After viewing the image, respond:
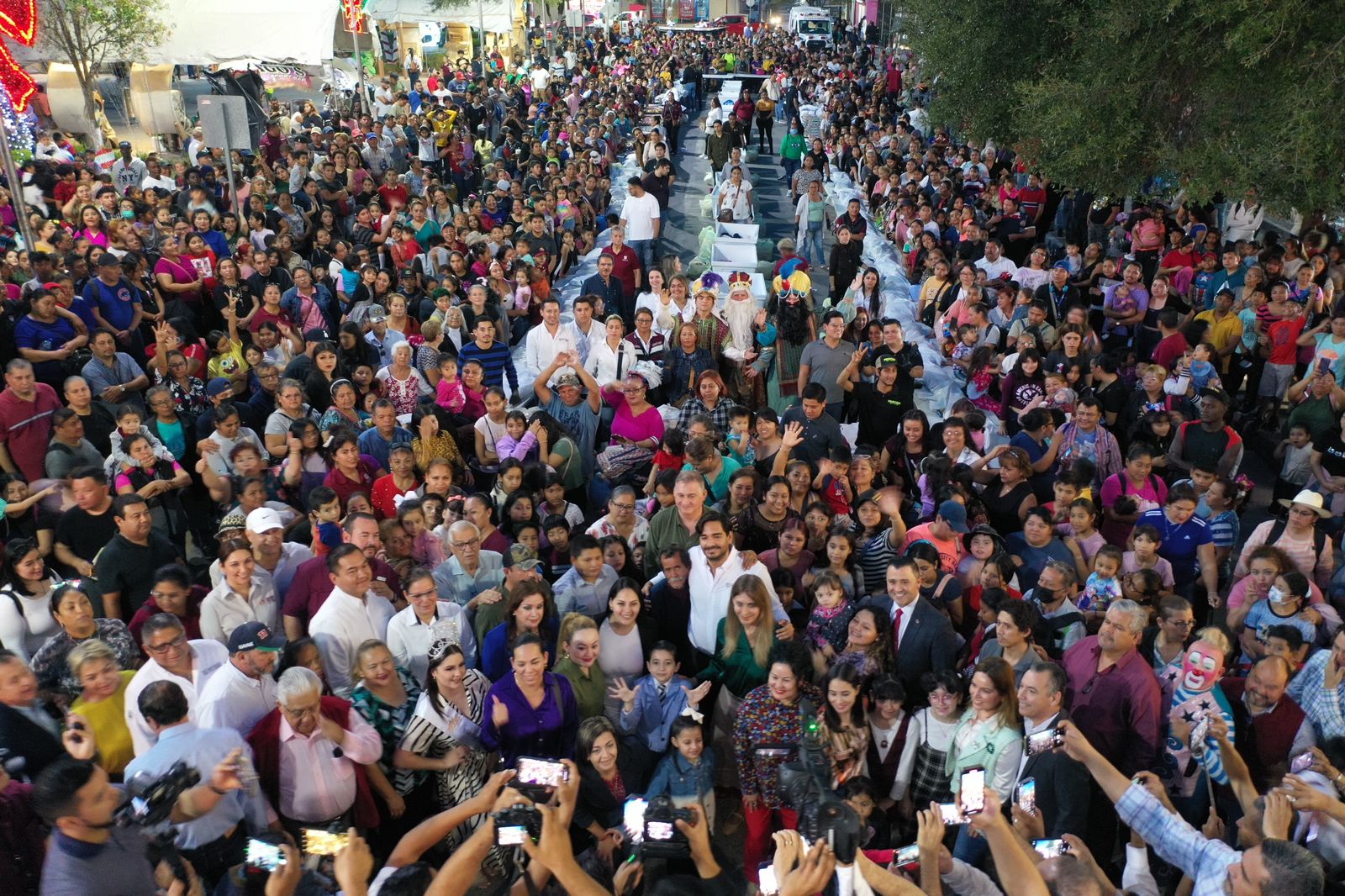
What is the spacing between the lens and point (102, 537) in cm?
562

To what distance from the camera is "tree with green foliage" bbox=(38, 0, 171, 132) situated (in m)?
19.1

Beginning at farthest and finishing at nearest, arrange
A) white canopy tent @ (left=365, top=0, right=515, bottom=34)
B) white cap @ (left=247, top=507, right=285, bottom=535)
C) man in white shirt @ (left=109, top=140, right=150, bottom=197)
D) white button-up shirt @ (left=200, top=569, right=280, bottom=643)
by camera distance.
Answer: white canopy tent @ (left=365, top=0, right=515, bottom=34), man in white shirt @ (left=109, top=140, right=150, bottom=197), white cap @ (left=247, top=507, right=285, bottom=535), white button-up shirt @ (left=200, top=569, right=280, bottom=643)

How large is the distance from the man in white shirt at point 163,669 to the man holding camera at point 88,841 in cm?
79

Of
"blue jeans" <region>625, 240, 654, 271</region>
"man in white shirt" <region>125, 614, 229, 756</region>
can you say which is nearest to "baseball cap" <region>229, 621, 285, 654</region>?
"man in white shirt" <region>125, 614, 229, 756</region>

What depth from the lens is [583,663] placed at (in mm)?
4574

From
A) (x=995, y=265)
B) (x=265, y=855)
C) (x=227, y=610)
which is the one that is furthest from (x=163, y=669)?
(x=995, y=265)

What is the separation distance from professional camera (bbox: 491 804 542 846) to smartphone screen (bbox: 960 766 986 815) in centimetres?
133

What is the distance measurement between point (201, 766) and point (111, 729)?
2.37 ft

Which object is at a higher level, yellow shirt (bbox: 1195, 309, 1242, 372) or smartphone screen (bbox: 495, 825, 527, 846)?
smartphone screen (bbox: 495, 825, 527, 846)

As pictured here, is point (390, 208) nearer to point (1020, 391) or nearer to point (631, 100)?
point (1020, 391)

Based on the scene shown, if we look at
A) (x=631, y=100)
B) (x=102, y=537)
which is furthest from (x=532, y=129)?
(x=102, y=537)

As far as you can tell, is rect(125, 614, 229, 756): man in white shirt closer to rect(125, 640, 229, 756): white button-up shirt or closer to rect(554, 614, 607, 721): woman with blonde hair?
rect(125, 640, 229, 756): white button-up shirt

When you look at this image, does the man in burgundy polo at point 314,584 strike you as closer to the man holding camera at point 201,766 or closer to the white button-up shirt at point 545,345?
the man holding camera at point 201,766

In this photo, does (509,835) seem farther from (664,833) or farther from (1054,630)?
(1054,630)
